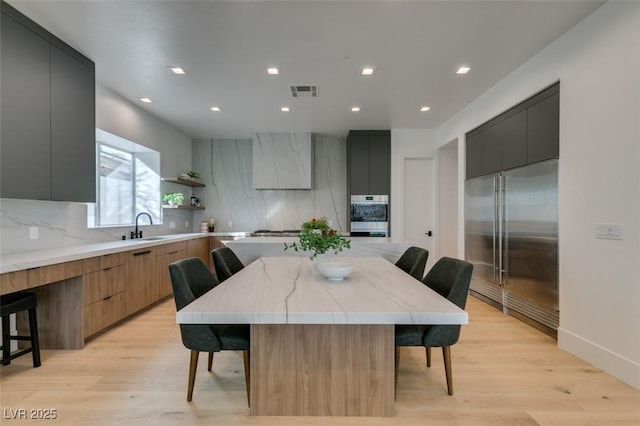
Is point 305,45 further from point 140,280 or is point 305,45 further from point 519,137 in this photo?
point 140,280

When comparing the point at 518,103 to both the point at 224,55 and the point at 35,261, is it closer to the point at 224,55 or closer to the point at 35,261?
the point at 224,55

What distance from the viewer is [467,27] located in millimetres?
2404

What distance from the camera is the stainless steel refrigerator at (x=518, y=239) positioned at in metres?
2.80

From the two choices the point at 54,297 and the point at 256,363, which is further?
the point at 54,297

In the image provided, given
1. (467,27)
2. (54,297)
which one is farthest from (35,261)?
(467,27)

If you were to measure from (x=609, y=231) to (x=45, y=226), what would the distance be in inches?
182

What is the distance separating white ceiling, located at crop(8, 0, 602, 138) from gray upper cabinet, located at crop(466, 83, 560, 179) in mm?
443

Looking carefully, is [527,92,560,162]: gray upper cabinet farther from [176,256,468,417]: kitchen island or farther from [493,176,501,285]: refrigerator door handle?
[176,256,468,417]: kitchen island

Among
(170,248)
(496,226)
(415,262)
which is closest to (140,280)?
(170,248)

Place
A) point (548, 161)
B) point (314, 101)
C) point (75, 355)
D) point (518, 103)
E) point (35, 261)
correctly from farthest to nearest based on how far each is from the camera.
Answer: point (314, 101)
point (518, 103)
point (548, 161)
point (75, 355)
point (35, 261)

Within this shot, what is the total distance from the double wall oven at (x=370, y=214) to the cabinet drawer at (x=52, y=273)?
3860mm

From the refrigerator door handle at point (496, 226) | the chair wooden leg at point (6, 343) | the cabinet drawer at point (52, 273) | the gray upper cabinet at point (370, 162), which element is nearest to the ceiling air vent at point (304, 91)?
the gray upper cabinet at point (370, 162)

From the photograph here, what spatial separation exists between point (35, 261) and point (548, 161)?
421 centimetres

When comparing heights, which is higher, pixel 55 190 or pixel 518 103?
pixel 518 103
